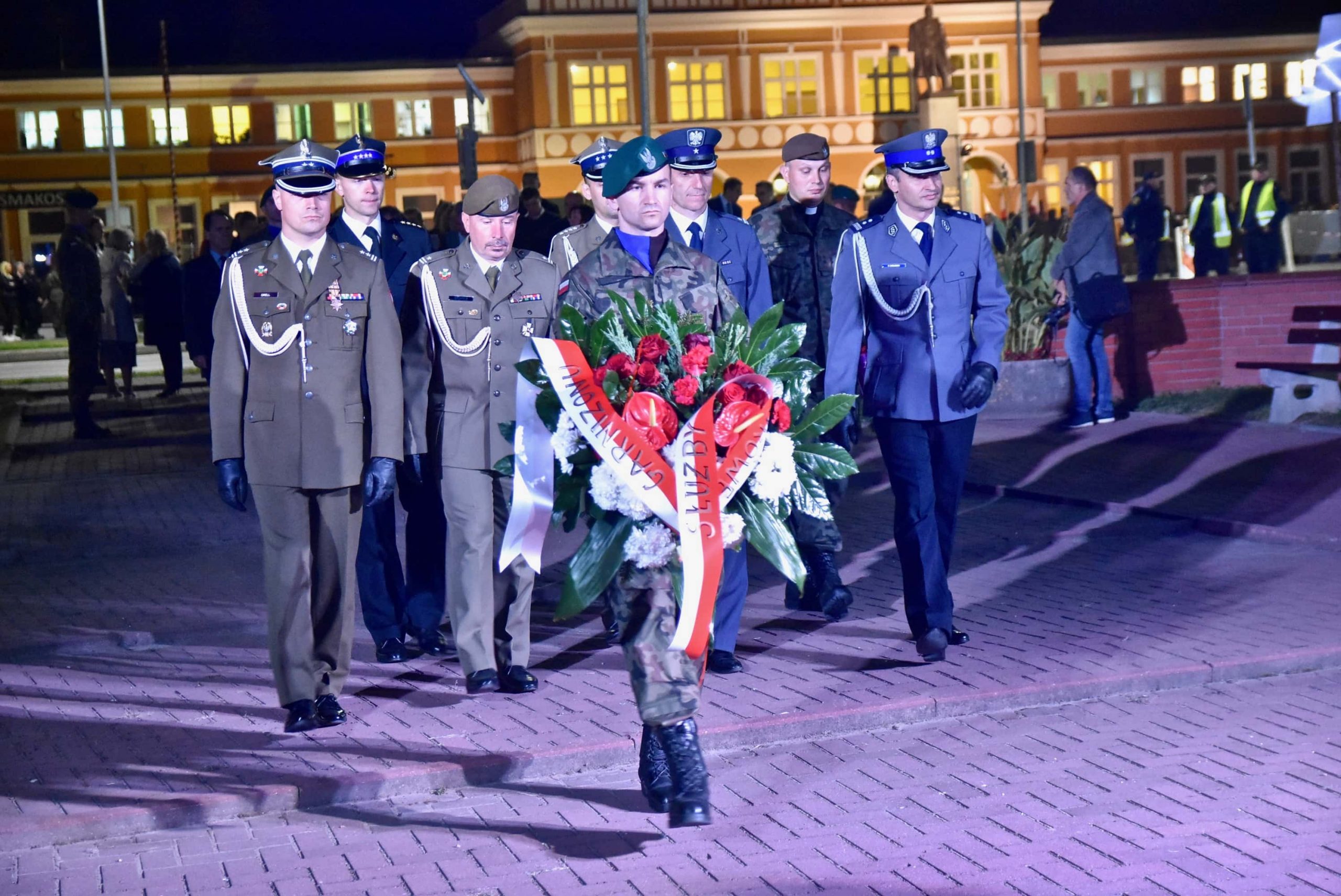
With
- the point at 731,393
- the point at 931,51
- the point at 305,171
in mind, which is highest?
the point at 931,51

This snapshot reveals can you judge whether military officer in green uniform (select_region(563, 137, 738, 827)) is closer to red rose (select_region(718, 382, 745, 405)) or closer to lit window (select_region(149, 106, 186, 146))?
red rose (select_region(718, 382, 745, 405))

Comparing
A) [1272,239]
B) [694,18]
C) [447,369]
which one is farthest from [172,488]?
[694,18]

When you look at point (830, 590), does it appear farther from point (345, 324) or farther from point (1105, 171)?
point (1105, 171)

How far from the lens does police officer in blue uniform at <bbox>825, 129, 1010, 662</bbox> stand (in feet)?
23.2

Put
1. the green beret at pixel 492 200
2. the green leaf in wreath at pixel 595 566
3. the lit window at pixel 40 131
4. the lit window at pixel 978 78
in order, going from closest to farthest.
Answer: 1. the green leaf in wreath at pixel 595 566
2. the green beret at pixel 492 200
3. the lit window at pixel 978 78
4. the lit window at pixel 40 131

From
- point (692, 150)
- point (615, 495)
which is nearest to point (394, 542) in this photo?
point (692, 150)

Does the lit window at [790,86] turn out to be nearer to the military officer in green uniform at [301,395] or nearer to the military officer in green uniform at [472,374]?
the military officer in green uniform at [472,374]

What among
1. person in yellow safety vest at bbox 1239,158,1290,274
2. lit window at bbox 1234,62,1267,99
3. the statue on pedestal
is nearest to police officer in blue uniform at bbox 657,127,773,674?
person in yellow safety vest at bbox 1239,158,1290,274

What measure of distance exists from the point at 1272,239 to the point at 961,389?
20.4 meters

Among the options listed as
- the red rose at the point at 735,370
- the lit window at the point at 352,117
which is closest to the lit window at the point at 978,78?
the lit window at the point at 352,117

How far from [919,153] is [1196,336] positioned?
9.15 m

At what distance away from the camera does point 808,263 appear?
8164mm

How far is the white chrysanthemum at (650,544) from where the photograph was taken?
505 cm

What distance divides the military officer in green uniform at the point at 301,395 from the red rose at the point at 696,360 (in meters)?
1.73
